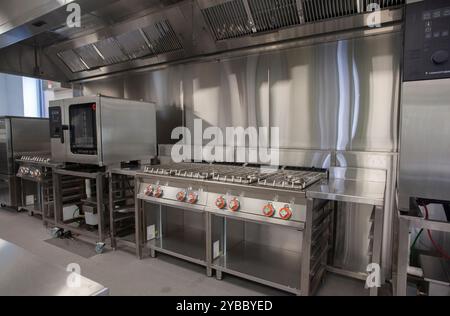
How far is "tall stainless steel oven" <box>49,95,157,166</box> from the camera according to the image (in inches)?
90.8

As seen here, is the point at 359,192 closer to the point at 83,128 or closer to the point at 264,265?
the point at 264,265

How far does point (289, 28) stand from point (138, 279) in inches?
86.9

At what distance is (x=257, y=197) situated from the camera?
166 cm

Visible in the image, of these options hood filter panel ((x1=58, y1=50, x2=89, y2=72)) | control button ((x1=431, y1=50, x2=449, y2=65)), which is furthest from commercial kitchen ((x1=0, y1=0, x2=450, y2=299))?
hood filter panel ((x1=58, y1=50, x2=89, y2=72))

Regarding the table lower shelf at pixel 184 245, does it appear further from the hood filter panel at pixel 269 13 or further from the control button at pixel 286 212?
the hood filter panel at pixel 269 13

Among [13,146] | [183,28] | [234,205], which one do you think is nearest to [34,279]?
[234,205]

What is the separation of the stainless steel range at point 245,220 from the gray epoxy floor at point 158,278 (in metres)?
0.11

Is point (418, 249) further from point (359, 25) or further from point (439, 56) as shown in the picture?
point (359, 25)

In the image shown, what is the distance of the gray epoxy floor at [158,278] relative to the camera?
5.97 feet

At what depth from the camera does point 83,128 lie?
2.43 meters

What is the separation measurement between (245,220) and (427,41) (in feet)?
4.31

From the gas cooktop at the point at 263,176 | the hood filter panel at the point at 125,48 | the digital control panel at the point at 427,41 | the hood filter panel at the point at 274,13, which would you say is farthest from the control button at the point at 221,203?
the hood filter panel at the point at 125,48

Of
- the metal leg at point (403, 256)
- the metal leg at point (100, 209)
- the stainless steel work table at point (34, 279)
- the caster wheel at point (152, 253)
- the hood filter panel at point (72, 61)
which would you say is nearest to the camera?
the stainless steel work table at point (34, 279)

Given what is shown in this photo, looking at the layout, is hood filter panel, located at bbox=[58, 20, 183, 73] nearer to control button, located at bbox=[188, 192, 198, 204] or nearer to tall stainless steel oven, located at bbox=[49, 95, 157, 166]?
tall stainless steel oven, located at bbox=[49, 95, 157, 166]
